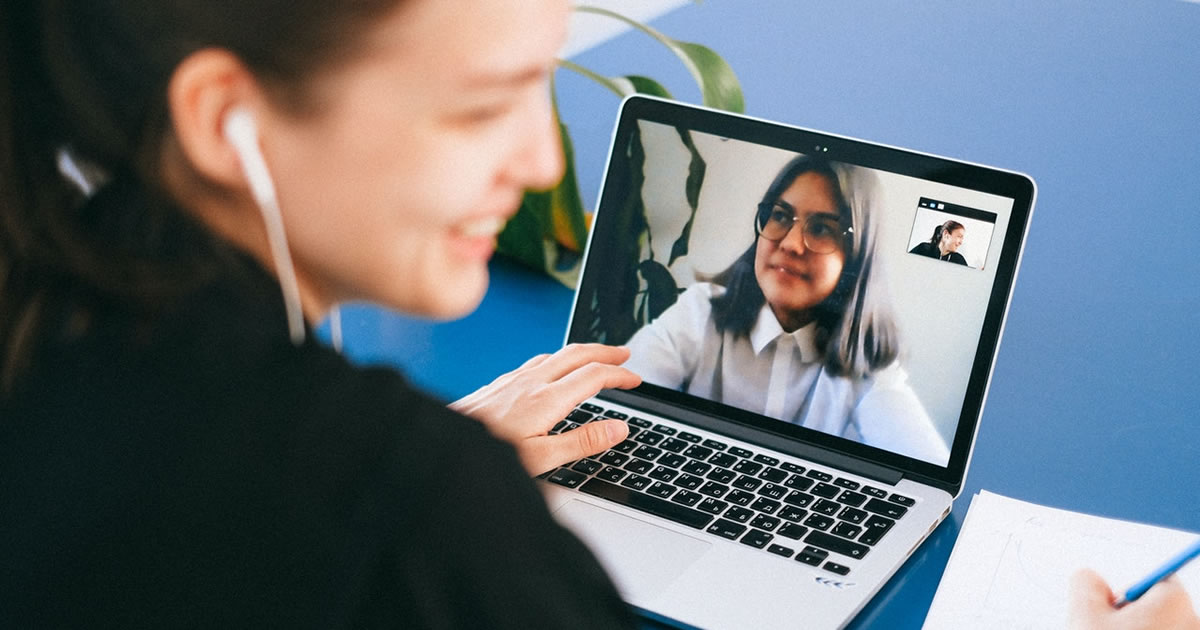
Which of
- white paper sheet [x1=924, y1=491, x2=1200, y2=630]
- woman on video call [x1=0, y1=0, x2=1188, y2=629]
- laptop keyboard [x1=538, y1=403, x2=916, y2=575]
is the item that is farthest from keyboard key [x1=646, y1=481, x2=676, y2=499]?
woman on video call [x1=0, y1=0, x2=1188, y2=629]

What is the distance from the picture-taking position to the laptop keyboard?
812mm

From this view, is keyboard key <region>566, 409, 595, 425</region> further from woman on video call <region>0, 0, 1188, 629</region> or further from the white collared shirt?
woman on video call <region>0, 0, 1188, 629</region>

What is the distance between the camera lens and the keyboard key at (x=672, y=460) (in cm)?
91

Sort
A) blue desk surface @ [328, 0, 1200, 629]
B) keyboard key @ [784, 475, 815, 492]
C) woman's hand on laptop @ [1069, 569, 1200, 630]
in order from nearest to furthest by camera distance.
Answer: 1. woman's hand on laptop @ [1069, 569, 1200, 630]
2. keyboard key @ [784, 475, 815, 492]
3. blue desk surface @ [328, 0, 1200, 629]

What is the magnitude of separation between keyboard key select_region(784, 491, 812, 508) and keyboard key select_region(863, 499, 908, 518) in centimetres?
4

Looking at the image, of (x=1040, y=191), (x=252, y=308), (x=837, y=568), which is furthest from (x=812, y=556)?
(x=1040, y=191)

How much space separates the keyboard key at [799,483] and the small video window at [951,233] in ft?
0.66

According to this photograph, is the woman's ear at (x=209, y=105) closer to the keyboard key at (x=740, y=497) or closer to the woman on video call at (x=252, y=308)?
the woman on video call at (x=252, y=308)

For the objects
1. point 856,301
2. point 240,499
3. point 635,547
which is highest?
point 240,499

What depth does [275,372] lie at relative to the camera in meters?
0.40

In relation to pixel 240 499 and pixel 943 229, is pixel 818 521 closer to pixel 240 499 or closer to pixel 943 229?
pixel 943 229

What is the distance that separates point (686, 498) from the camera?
33.9 inches

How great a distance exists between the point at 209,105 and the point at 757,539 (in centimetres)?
52

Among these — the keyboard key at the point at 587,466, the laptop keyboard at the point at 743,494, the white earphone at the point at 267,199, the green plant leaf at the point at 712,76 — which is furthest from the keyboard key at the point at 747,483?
the white earphone at the point at 267,199
